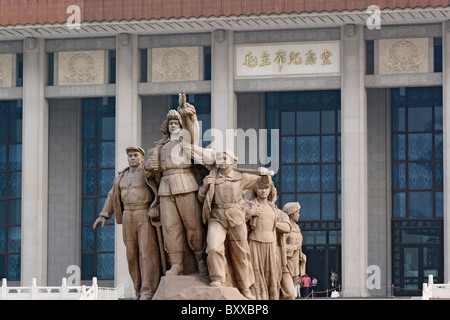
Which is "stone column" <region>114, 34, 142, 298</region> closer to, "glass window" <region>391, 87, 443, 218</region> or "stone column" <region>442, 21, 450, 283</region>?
"glass window" <region>391, 87, 443, 218</region>

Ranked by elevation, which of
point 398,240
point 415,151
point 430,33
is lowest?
point 398,240

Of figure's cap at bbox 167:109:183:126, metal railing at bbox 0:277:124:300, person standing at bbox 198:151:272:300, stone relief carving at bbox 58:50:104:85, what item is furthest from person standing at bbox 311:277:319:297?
figure's cap at bbox 167:109:183:126

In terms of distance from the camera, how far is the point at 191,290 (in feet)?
69.9

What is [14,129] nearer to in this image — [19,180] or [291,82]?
[19,180]

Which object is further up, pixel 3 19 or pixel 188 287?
pixel 3 19

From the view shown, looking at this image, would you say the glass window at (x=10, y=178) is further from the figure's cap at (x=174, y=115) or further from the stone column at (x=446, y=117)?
the figure's cap at (x=174, y=115)

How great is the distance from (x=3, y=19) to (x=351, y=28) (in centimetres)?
1220

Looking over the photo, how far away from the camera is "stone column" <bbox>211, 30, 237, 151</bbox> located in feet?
157

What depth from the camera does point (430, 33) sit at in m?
46.9

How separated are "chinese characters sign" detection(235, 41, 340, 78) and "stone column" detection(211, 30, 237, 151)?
0.36m
